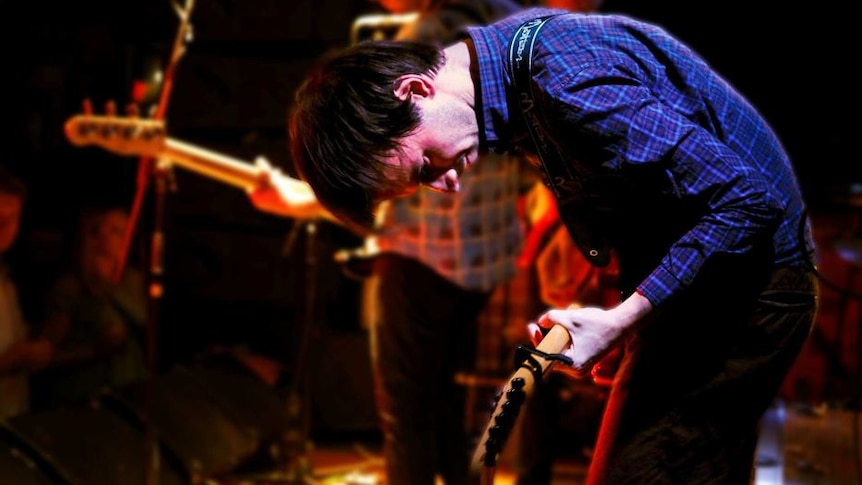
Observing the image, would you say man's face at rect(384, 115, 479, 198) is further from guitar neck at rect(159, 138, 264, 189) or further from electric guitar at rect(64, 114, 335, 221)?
guitar neck at rect(159, 138, 264, 189)

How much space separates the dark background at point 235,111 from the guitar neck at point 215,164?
1.12 m

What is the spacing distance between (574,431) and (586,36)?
3.15 m

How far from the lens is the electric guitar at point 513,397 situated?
141cm

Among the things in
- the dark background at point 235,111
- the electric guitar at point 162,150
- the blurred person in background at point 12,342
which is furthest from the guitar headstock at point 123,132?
the dark background at point 235,111

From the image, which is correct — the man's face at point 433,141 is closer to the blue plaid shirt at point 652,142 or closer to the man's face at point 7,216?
the blue plaid shirt at point 652,142

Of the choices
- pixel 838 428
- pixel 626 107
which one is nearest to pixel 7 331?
pixel 626 107

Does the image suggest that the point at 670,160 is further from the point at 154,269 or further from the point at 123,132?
the point at 123,132

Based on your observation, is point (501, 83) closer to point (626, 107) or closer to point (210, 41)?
point (626, 107)

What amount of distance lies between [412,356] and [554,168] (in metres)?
1.29

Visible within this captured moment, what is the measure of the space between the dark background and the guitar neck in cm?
112

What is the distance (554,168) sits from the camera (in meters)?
1.68

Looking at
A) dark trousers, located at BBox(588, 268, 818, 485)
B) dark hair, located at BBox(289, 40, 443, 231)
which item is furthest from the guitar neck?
dark trousers, located at BBox(588, 268, 818, 485)

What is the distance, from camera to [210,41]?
5.01 m

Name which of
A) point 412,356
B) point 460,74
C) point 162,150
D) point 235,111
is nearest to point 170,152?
point 162,150
